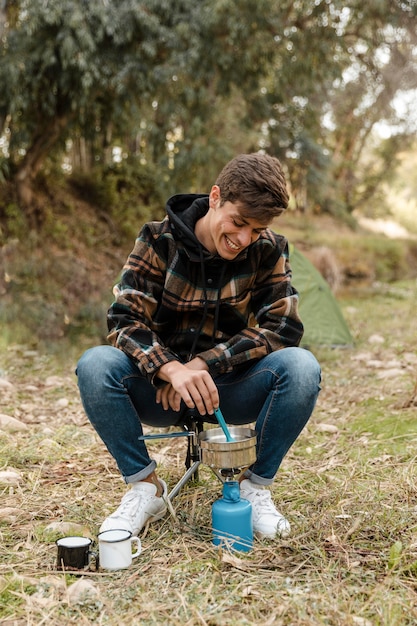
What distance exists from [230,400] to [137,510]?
1.42ft

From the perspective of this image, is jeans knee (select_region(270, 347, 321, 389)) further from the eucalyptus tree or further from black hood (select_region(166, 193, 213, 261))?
the eucalyptus tree

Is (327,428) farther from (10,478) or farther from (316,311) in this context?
(316,311)

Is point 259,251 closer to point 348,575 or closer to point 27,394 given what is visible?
point 348,575

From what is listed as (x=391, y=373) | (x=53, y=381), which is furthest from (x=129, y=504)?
(x=391, y=373)

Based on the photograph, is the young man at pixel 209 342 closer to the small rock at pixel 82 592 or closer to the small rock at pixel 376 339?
the small rock at pixel 82 592

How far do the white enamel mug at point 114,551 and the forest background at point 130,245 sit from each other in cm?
6

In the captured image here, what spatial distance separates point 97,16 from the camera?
5.13 metres

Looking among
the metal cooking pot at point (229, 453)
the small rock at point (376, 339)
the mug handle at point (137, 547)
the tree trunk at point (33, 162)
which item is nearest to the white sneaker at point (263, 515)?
the metal cooking pot at point (229, 453)

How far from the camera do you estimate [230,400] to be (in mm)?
2064

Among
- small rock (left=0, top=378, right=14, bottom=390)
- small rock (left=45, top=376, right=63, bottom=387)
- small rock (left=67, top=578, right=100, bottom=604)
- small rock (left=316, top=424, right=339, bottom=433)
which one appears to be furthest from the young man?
small rock (left=45, top=376, right=63, bottom=387)

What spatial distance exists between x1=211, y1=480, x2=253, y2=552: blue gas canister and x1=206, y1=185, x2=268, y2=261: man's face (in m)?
0.68

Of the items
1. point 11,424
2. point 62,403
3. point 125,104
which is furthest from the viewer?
point 125,104

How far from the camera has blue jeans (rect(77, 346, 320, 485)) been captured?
1.91 metres

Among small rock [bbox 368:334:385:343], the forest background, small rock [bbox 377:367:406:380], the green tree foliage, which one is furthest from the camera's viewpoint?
small rock [bbox 368:334:385:343]
